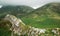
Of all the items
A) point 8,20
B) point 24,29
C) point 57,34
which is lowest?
point 57,34

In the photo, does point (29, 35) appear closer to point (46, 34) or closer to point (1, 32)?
point (46, 34)

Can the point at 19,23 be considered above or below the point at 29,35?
above

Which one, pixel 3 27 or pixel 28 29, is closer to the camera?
pixel 28 29

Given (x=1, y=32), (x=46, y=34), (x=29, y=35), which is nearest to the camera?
(x=46, y=34)

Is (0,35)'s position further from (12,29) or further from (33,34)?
(33,34)

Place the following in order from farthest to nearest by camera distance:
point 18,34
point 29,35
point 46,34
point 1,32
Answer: point 1,32
point 18,34
point 29,35
point 46,34

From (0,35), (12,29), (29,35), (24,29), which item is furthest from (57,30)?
(0,35)

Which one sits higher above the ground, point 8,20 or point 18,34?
point 8,20

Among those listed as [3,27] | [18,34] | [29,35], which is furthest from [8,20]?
[29,35]

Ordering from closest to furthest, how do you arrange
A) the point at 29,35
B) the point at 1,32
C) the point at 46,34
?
the point at 46,34 < the point at 29,35 < the point at 1,32
